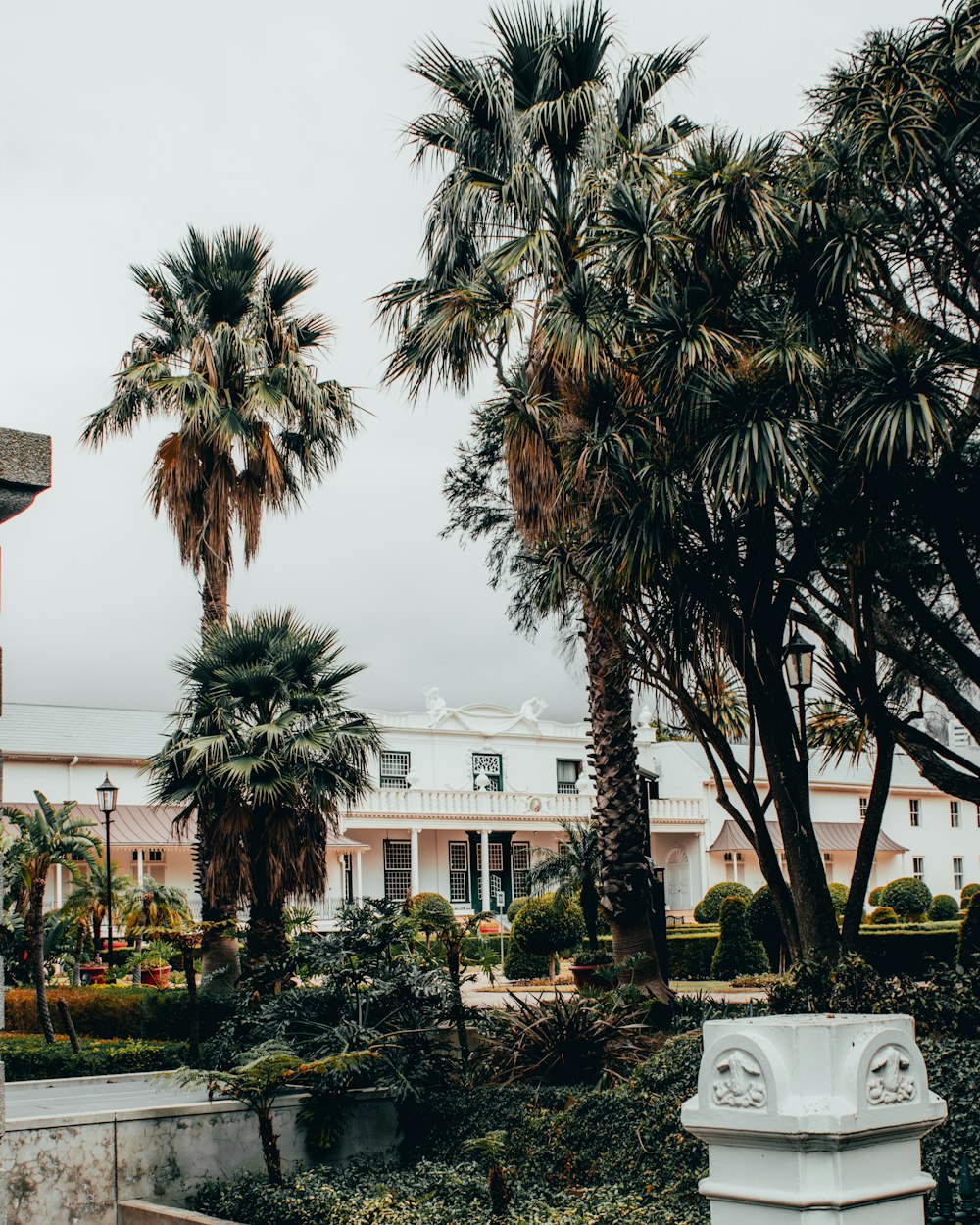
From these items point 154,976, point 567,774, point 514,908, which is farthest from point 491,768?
point 154,976

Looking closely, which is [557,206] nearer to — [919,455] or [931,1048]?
[919,455]

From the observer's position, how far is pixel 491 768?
4512cm

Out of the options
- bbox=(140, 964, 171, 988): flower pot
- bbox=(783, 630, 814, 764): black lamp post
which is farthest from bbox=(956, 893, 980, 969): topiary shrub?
bbox=(140, 964, 171, 988): flower pot

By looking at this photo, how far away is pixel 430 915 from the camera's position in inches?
493

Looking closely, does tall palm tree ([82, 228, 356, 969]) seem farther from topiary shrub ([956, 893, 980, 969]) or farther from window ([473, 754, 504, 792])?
window ([473, 754, 504, 792])

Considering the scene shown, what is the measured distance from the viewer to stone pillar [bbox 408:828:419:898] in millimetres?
41312

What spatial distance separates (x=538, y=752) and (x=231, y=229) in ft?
89.5

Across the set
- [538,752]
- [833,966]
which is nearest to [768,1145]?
[833,966]

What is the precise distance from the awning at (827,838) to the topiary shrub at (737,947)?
780 inches

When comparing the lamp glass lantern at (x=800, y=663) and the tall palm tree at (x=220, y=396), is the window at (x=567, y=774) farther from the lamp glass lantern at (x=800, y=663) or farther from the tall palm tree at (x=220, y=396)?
the lamp glass lantern at (x=800, y=663)

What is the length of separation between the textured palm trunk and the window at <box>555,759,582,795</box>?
101ft

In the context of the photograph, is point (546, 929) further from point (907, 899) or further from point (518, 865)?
point (518, 865)

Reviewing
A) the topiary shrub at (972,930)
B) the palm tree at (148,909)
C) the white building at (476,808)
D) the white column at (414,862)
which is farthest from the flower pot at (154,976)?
the topiary shrub at (972,930)

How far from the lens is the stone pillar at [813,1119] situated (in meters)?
3.60
